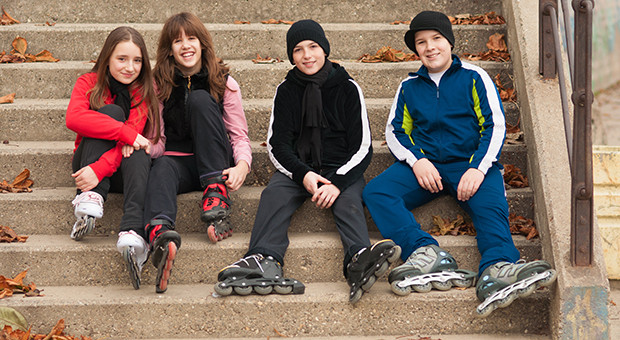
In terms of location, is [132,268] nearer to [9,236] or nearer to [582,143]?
[9,236]

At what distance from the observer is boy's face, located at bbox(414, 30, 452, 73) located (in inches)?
144

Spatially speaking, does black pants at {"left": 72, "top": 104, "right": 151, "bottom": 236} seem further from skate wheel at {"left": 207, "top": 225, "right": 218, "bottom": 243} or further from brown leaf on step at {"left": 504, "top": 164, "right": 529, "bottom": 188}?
brown leaf on step at {"left": 504, "top": 164, "right": 529, "bottom": 188}

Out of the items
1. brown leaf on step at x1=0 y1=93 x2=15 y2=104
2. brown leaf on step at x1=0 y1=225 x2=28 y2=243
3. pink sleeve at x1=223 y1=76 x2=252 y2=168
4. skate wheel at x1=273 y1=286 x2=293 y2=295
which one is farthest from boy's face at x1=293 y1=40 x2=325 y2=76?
brown leaf on step at x1=0 y1=93 x2=15 y2=104

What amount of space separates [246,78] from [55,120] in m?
1.18

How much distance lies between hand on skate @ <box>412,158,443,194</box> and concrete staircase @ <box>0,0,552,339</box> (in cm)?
16

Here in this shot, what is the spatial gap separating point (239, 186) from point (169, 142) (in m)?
0.51

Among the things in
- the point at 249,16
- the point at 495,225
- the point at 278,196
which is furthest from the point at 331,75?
the point at 249,16

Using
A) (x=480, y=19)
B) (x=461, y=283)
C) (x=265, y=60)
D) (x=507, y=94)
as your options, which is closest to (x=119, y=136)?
(x=265, y=60)

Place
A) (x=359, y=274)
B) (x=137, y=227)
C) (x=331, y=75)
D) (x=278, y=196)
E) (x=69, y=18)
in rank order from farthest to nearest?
(x=69, y=18) → (x=331, y=75) → (x=278, y=196) → (x=137, y=227) → (x=359, y=274)

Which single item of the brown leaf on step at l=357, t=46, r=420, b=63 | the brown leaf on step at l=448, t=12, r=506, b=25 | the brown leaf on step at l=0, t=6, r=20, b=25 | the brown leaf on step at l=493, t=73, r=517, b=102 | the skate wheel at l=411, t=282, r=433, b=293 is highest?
the brown leaf on step at l=0, t=6, r=20, b=25

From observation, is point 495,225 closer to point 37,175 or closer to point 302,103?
point 302,103

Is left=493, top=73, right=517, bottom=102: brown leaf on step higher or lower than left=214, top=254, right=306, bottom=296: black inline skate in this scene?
higher

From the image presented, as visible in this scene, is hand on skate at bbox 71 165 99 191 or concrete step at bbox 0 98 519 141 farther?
concrete step at bbox 0 98 519 141

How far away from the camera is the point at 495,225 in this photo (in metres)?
3.29
